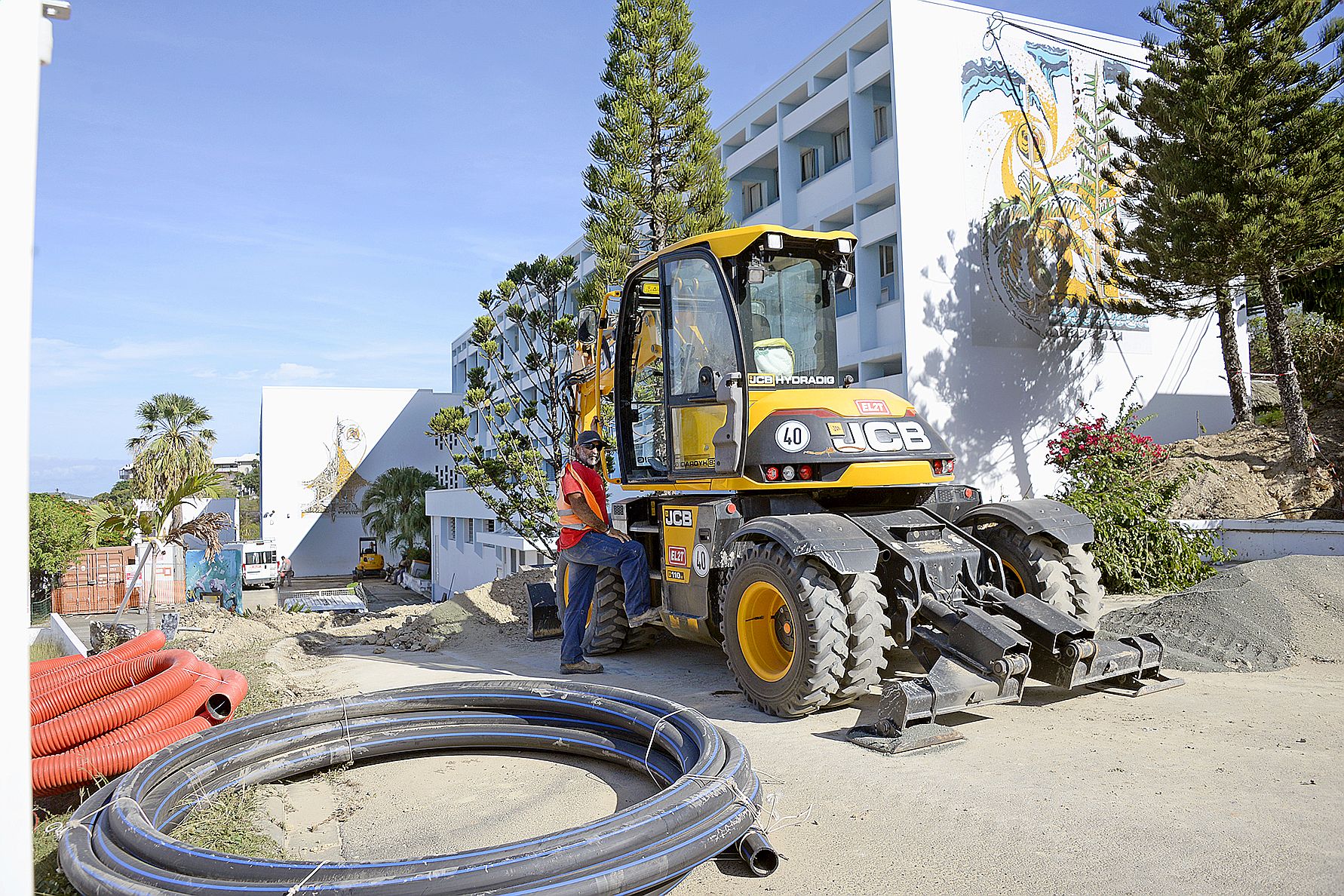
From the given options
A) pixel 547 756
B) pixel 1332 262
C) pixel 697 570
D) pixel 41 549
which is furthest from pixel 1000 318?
pixel 41 549

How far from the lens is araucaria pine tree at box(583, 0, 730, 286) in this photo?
13.1 m

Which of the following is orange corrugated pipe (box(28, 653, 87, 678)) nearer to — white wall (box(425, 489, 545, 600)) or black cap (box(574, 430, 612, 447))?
black cap (box(574, 430, 612, 447))

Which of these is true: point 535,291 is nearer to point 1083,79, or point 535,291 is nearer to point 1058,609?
point 1058,609

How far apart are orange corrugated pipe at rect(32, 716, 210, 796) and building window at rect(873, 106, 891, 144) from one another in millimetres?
18840

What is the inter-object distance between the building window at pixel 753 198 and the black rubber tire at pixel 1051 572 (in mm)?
20522

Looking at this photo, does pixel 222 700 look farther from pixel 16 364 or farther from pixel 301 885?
pixel 16 364

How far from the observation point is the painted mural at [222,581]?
2672 cm

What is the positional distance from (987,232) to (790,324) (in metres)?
13.4

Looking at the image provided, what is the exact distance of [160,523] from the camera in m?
19.3

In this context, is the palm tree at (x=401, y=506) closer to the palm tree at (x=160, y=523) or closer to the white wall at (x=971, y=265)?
the palm tree at (x=160, y=523)

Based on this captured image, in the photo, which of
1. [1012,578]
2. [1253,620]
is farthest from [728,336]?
[1253,620]

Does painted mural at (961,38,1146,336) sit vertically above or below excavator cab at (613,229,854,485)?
above

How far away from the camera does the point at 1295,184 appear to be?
13359mm

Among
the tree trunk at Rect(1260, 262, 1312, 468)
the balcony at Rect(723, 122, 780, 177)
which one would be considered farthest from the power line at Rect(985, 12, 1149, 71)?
the tree trunk at Rect(1260, 262, 1312, 468)
